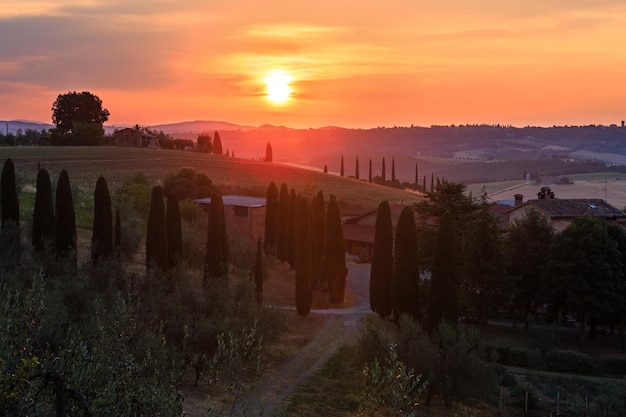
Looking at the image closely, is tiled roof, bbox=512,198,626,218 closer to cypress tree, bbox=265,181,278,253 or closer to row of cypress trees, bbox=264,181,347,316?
row of cypress trees, bbox=264,181,347,316

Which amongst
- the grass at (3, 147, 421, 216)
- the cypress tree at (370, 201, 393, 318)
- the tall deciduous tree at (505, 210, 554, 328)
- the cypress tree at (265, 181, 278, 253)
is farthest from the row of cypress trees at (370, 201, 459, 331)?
the grass at (3, 147, 421, 216)

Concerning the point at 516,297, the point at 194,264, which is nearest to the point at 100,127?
the point at 194,264

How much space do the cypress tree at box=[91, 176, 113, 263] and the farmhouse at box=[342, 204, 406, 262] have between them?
36.1 meters

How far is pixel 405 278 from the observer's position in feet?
119

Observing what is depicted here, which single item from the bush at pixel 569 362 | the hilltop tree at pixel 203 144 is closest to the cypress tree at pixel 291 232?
the bush at pixel 569 362

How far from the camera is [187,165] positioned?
104 metres

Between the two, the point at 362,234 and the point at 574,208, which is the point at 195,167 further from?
the point at 574,208

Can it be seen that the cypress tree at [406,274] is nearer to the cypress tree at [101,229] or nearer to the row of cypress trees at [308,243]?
the row of cypress trees at [308,243]

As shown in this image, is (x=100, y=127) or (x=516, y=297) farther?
(x=100, y=127)

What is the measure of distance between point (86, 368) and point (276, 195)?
4882 centimetres

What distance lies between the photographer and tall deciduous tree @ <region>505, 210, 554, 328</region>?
1818 inches

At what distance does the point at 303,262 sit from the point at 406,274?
8.94m

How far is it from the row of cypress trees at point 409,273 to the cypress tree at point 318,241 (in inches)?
328

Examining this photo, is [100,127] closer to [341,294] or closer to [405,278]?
[341,294]
